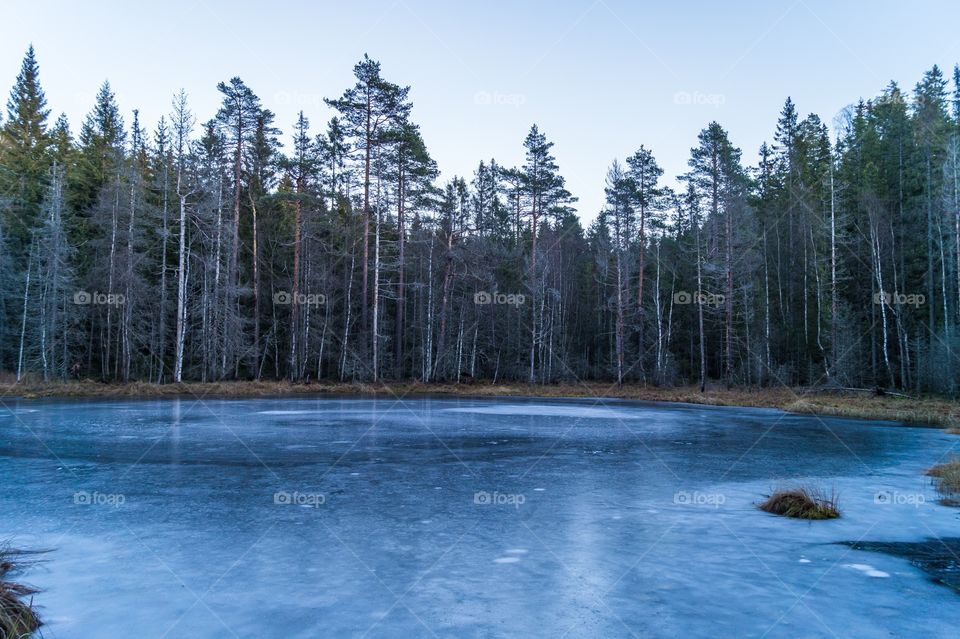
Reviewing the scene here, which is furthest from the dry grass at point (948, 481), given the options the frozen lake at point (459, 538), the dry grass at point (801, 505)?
the dry grass at point (801, 505)

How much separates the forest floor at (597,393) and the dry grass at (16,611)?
22460mm

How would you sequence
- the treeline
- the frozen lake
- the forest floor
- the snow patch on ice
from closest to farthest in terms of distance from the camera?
the frozen lake → the snow patch on ice → the forest floor → the treeline

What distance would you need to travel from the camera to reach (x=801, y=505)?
7340 millimetres

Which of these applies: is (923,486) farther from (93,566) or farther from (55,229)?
(55,229)

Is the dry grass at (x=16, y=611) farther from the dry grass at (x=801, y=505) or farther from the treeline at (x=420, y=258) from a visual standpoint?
the treeline at (x=420, y=258)

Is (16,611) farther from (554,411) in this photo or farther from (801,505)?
(554,411)

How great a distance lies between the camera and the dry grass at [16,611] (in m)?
3.64

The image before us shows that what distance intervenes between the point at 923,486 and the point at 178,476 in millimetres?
11136

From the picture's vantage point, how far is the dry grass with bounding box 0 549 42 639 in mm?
3637

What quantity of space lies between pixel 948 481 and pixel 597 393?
26300 millimetres

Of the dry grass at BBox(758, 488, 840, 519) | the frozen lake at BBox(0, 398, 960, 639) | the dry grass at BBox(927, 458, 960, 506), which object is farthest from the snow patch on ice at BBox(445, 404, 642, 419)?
the dry grass at BBox(758, 488, 840, 519)

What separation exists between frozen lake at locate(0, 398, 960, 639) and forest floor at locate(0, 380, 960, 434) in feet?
39.7

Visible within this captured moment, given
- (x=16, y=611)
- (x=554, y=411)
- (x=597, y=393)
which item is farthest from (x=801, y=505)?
(x=597, y=393)

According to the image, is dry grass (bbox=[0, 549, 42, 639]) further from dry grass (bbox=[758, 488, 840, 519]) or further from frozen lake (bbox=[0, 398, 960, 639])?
dry grass (bbox=[758, 488, 840, 519])
